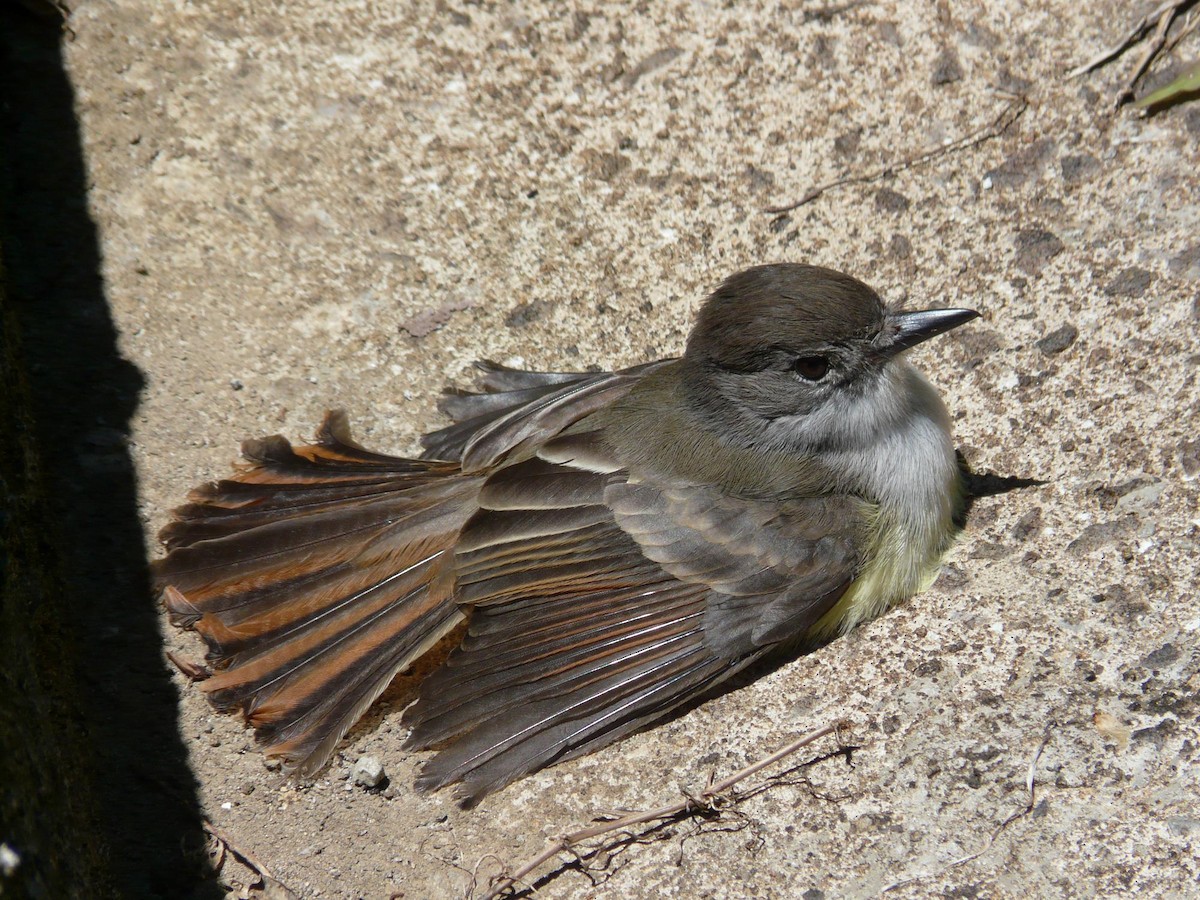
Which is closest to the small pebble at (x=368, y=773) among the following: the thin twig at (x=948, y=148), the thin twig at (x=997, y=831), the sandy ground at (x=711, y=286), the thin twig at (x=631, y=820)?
the sandy ground at (x=711, y=286)

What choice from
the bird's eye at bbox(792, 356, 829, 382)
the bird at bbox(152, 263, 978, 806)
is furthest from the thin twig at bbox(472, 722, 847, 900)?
the bird's eye at bbox(792, 356, 829, 382)

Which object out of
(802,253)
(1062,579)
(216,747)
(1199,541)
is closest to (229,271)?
(216,747)

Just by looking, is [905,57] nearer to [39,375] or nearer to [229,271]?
[229,271]

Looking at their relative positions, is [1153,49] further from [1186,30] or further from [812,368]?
[812,368]

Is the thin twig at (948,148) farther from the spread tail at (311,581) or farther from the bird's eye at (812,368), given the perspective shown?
the spread tail at (311,581)

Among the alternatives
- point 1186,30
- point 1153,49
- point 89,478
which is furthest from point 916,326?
point 89,478

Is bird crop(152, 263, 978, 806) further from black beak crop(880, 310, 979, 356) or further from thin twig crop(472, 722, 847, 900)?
thin twig crop(472, 722, 847, 900)
